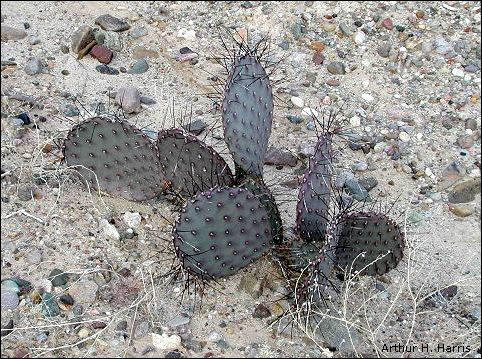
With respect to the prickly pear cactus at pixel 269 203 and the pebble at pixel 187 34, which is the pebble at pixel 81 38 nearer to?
the pebble at pixel 187 34

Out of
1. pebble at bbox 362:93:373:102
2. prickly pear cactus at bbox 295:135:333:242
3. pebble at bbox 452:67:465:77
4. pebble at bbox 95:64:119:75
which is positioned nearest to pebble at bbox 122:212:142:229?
prickly pear cactus at bbox 295:135:333:242

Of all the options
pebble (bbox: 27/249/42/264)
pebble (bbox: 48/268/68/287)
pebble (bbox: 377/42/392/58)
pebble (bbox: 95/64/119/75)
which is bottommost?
pebble (bbox: 48/268/68/287)

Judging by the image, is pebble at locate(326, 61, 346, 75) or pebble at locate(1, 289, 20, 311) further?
pebble at locate(326, 61, 346, 75)

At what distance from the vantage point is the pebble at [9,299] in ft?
13.0

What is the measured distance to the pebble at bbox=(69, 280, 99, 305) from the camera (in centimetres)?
402

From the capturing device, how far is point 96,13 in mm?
6074

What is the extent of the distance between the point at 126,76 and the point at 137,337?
7.16 feet

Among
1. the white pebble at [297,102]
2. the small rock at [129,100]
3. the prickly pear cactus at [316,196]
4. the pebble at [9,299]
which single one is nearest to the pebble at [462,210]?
the prickly pear cactus at [316,196]

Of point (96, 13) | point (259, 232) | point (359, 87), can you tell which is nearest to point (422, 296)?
point (259, 232)

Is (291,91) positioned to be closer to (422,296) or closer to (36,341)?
Answer: (422,296)

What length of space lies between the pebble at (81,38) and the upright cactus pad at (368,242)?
2.43m

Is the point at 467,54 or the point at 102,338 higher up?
the point at 467,54

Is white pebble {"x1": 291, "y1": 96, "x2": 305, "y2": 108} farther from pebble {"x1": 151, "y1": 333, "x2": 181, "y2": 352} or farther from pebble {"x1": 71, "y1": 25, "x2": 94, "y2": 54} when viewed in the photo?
pebble {"x1": 151, "y1": 333, "x2": 181, "y2": 352}

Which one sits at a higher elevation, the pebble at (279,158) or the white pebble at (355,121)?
the white pebble at (355,121)
